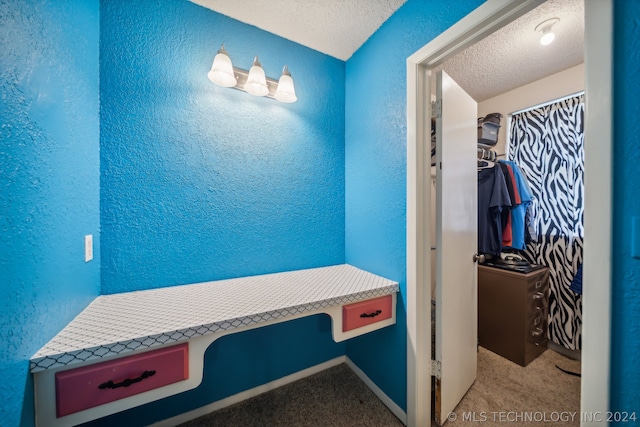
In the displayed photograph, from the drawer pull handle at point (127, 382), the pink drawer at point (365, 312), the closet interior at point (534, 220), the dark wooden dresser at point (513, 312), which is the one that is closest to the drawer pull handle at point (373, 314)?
the pink drawer at point (365, 312)

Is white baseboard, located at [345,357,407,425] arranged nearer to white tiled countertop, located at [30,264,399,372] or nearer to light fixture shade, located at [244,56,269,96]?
white tiled countertop, located at [30,264,399,372]

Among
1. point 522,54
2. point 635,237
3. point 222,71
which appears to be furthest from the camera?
point 522,54

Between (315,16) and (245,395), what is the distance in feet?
8.01

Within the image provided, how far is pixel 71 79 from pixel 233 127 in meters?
0.67

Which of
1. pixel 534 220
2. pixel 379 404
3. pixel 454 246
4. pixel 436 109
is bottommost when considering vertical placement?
pixel 379 404

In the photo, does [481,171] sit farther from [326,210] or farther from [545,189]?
[326,210]

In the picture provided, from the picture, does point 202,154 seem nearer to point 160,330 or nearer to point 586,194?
point 160,330

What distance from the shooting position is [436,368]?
4.07ft

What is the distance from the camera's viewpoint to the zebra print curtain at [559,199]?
5.90 ft

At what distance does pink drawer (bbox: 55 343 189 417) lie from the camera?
689mm

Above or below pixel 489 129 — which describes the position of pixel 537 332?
below

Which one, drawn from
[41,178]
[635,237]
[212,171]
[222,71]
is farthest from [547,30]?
[41,178]

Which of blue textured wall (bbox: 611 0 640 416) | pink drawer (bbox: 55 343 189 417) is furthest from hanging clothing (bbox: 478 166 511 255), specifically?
pink drawer (bbox: 55 343 189 417)

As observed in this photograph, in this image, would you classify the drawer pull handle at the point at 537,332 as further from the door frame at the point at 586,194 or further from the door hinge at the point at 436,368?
the door frame at the point at 586,194
